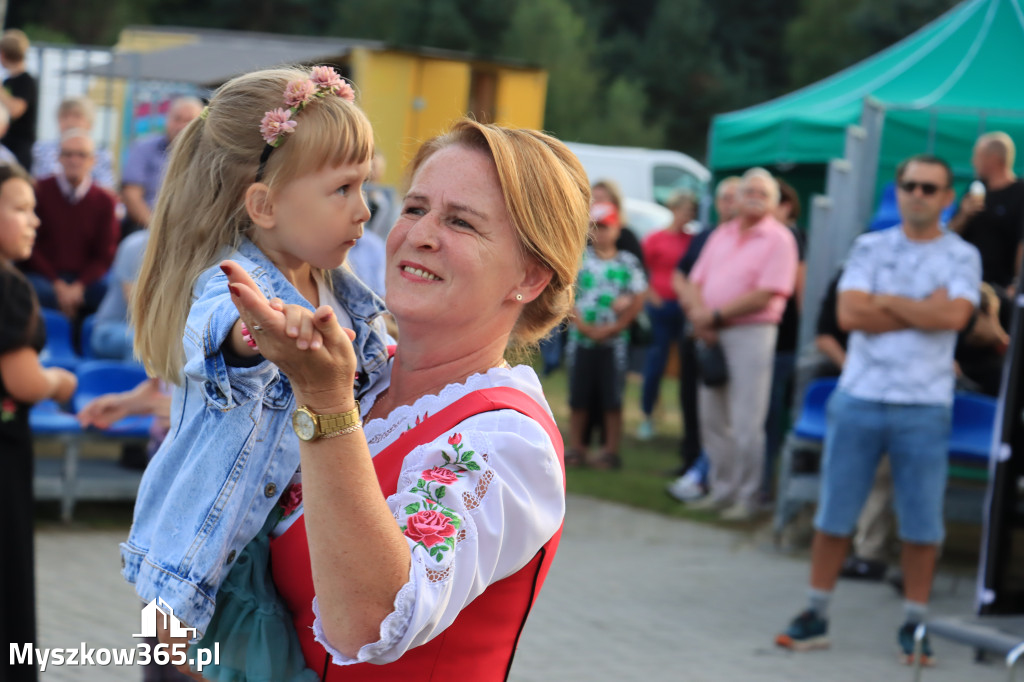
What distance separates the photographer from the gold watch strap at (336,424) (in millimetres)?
1615

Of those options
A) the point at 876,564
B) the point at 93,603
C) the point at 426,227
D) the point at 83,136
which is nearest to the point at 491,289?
the point at 426,227

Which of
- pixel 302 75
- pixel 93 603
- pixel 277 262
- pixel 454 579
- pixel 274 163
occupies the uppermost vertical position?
pixel 302 75

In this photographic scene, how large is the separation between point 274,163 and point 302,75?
0.71ft

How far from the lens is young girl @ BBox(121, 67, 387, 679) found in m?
2.01

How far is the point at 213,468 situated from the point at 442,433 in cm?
42

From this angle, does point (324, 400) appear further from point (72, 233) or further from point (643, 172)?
point (643, 172)

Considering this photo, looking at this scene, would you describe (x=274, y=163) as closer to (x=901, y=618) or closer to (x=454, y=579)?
(x=454, y=579)

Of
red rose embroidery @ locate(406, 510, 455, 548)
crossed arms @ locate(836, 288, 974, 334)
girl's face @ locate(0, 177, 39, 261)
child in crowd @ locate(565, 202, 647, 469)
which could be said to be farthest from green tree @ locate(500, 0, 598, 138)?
red rose embroidery @ locate(406, 510, 455, 548)

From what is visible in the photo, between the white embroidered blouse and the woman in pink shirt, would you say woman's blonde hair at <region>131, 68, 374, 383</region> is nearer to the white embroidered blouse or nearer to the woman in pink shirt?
the white embroidered blouse

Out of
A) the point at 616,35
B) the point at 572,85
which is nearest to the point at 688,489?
the point at 572,85

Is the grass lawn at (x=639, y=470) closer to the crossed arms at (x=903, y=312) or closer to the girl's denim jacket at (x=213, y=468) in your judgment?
the crossed arms at (x=903, y=312)

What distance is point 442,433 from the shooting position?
1904 millimetres

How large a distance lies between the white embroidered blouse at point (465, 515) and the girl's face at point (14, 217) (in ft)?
9.27

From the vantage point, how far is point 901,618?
6469 millimetres
